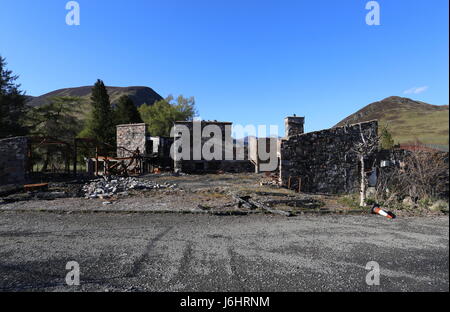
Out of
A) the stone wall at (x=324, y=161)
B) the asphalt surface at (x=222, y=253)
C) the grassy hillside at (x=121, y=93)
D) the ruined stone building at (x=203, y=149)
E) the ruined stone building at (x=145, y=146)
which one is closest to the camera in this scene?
the asphalt surface at (x=222, y=253)

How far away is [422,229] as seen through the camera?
17.3 ft

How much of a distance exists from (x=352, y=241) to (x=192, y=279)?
323 cm

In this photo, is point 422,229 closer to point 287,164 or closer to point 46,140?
point 287,164

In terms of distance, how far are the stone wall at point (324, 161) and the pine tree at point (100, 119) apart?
1216 inches

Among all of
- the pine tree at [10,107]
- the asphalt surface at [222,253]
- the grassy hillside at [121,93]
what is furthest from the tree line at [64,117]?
the grassy hillside at [121,93]

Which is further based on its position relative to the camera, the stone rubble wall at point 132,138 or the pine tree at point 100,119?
the pine tree at point 100,119

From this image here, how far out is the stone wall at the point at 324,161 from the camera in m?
11.6

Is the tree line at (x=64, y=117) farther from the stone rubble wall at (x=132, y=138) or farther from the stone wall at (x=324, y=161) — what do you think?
the stone wall at (x=324, y=161)

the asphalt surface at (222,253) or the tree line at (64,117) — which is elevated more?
the tree line at (64,117)

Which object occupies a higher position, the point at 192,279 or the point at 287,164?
the point at 287,164

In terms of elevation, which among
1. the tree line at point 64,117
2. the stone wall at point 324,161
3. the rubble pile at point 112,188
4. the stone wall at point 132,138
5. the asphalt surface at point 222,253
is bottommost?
the asphalt surface at point 222,253

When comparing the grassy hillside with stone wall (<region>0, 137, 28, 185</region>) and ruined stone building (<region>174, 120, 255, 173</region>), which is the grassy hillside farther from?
stone wall (<region>0, 137, 28, 185</region>)

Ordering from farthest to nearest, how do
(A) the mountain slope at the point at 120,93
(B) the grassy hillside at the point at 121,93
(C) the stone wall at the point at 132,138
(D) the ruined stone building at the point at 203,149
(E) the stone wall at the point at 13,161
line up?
(A) the mountain slope at the point at 120,93 < (B) the grassy hillside at the point at 121,93 < (C) the stone wall at the point at 132,138 < (D) the ruined stone building at the point at 203,149 < (E) the stone wall at the point at 13,161
